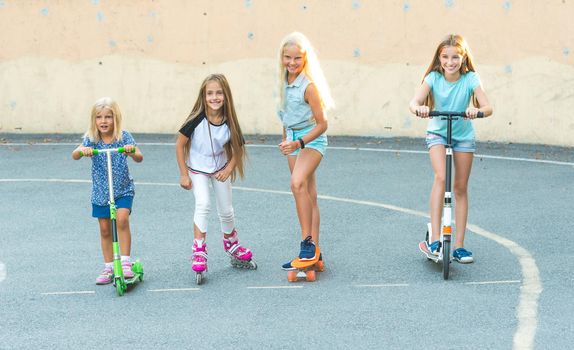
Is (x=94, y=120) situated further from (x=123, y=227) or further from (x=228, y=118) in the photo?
(x=228, y=118)

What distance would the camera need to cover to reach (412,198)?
1166 centimetres

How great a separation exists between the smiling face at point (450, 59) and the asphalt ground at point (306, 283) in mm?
1507

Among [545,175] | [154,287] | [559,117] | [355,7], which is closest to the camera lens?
[154,287]

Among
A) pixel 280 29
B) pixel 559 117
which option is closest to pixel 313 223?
pixel 559 117

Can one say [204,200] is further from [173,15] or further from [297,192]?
[173,15]

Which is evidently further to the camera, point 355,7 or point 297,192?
point 355,7

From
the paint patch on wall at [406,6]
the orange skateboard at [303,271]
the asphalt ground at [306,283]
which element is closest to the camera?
the asphalt ground at [306,283]

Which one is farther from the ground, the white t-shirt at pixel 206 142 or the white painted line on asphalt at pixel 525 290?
the white t-shirt at pixel 206 142

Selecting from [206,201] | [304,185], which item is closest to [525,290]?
[304,185]

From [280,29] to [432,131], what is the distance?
9735 millimetres

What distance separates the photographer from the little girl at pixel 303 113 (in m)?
8.05

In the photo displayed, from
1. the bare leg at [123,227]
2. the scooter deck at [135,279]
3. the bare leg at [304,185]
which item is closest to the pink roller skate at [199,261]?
the scooter deck at [135,279]

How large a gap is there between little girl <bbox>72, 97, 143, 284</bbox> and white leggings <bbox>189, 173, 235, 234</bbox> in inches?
19.7

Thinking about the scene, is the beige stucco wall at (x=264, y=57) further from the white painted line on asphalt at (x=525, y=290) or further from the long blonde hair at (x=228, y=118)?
the long blonde hair at (x=228, y=118)
